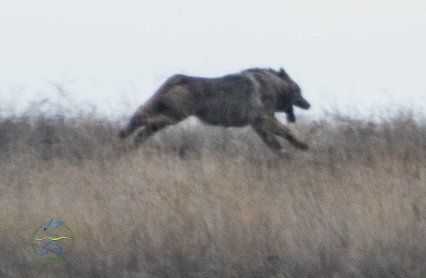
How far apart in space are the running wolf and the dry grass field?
587 millimetres

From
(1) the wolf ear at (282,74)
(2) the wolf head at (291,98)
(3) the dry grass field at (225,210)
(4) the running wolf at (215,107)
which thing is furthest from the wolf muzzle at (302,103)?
(3) the dry grass field at (225,210)

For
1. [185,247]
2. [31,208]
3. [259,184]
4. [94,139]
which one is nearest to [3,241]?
[31,208]

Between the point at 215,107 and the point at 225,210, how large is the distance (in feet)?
15.2

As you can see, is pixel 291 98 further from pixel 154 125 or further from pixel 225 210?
pixel 225 210

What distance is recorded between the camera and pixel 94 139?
1314 centimetres

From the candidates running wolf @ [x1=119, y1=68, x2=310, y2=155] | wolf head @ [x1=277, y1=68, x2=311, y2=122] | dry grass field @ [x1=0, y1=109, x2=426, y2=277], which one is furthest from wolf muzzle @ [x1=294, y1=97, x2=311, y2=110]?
dry grass field @ [x1=0, y1=109, x2=426, y2=277]

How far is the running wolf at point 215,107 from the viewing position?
1317 centimetres

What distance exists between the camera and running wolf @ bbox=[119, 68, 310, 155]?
519 inches

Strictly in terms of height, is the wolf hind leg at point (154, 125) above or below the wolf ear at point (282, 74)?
below

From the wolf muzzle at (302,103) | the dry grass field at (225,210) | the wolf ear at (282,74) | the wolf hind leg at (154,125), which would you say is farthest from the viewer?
the wolf muzzle at (302,103)

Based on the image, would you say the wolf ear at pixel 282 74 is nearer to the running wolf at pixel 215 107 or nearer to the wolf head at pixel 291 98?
the wolf head at pixel 291 98

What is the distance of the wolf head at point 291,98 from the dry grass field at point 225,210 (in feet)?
5.97

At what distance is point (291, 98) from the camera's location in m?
14.6

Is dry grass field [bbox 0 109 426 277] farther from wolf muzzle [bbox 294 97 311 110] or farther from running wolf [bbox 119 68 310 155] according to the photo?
wolf muzzle [bbox 294 97 311 110]
